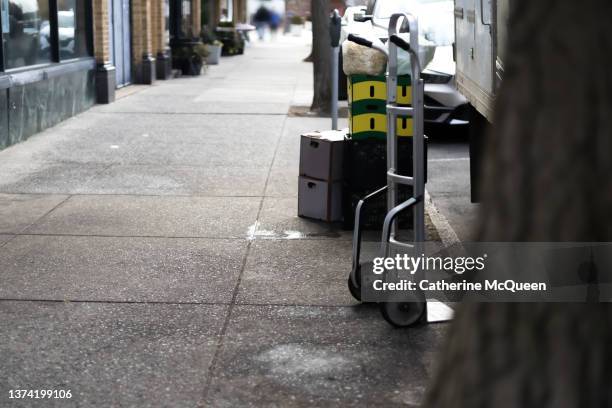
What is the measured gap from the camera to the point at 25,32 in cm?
1277

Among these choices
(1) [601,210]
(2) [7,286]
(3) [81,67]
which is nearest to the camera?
(1) [601,210]

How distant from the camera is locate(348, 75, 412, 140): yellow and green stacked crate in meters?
6.85

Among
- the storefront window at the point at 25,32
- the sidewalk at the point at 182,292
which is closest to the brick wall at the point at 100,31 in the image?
the storefront window at the point at 25,32

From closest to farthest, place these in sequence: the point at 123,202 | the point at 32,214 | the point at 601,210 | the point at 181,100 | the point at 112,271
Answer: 1. the point at 601,210
2. the point at 112,271
3. the point at 32,214
4. the point at 123,202
5. the point at 181,100

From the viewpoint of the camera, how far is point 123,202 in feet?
27.7

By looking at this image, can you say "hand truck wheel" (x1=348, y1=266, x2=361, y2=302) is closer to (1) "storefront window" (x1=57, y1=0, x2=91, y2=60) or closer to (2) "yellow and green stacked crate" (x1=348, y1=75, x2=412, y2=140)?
(2) "yellow and green stacked crate" (x1=348, y1=75, x2=412, y2=140)

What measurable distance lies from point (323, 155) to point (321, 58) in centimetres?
928

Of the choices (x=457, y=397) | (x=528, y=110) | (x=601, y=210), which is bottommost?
(x=457, y=397)

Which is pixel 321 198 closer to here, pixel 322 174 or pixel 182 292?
pixel 322 174

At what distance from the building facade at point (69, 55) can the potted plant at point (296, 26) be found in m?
45.1

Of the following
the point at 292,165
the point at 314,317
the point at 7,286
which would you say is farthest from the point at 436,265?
the point at 292,165

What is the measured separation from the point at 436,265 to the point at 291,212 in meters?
2.26

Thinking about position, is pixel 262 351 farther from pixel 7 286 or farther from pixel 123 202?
pixel 123 202

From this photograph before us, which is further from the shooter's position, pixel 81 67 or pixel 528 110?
pixel 81 67
